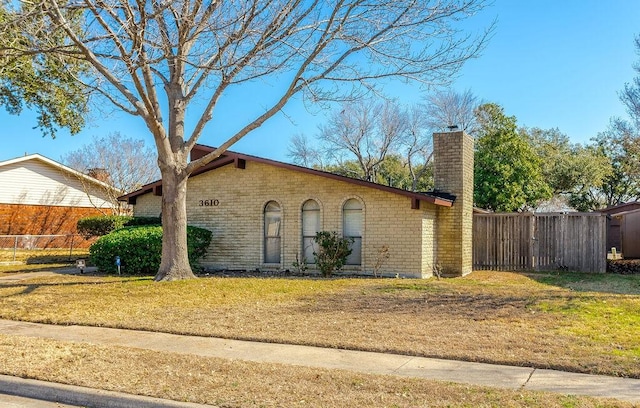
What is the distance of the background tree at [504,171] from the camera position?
31.9m

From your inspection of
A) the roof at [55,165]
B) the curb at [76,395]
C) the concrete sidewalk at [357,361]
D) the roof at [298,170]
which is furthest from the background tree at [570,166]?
the curb at [76,395]

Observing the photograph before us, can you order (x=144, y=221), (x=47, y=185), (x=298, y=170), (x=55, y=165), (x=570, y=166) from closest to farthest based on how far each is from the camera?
(x=298, y=170)
(x=144, y=221)
(x=47, y=185)
(x=55, y=165)
(x=570, y=166)

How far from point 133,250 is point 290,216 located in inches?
194

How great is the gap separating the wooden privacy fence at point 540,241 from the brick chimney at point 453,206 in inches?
73.6

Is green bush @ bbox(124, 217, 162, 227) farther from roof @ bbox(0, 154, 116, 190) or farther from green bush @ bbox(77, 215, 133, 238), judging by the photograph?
roof @ bbox(0, 154, 116, 190)

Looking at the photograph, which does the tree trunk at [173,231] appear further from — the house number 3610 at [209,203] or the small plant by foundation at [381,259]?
the small plant by foundation at [381,259]

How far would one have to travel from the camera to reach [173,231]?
15.1 m

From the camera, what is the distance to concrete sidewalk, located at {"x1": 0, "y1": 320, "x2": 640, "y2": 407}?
233 inches

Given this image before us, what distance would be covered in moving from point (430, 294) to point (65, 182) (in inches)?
1042

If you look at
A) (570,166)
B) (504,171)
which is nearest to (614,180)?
(570,166)

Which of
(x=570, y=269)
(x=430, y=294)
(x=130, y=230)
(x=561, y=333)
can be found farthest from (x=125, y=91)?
(x=570, y=269)

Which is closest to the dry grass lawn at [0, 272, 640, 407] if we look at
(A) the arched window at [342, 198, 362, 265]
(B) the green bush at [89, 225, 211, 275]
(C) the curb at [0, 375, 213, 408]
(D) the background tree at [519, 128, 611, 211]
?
(C) the curb at [0, 375, 213, 408]

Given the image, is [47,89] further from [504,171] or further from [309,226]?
[504,171]

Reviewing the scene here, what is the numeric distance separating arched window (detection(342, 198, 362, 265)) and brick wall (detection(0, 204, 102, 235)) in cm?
2046
